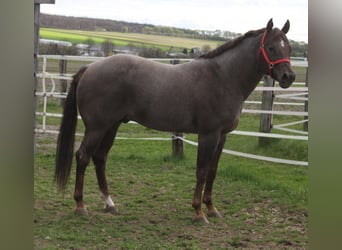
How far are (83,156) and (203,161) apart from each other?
761mm

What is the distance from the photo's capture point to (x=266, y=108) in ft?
9.46

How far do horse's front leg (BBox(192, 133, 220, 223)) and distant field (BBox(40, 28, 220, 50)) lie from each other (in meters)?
0.57

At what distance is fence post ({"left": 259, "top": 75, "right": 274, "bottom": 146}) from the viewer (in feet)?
9.50

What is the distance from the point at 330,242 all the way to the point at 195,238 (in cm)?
146

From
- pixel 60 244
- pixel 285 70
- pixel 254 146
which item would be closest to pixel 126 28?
pixel 285 70

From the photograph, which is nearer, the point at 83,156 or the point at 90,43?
the point at 90,43

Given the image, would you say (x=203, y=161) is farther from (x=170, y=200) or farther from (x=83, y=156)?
(x=83, y=156)

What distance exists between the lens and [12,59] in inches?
19.8

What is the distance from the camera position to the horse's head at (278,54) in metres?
1.96

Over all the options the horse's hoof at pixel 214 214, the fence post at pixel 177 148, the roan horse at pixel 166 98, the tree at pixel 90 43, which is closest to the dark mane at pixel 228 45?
the roan horse at pixel 166 98

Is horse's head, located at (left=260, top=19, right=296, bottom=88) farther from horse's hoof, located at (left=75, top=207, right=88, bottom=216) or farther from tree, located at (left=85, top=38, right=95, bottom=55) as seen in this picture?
horse's hoof, located at (left=75, top=207, right=88, bottom=216)

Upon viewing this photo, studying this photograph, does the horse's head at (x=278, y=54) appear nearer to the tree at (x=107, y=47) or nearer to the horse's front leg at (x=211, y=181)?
the horse's front leg at (x=211, y=181)

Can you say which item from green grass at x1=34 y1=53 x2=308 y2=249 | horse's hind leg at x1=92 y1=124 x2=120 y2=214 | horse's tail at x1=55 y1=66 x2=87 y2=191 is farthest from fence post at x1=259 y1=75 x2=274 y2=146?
horse's tail at x1=55 y1=66 x2=87 y2=191

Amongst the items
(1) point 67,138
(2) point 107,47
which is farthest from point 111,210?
(2) point 107,47
